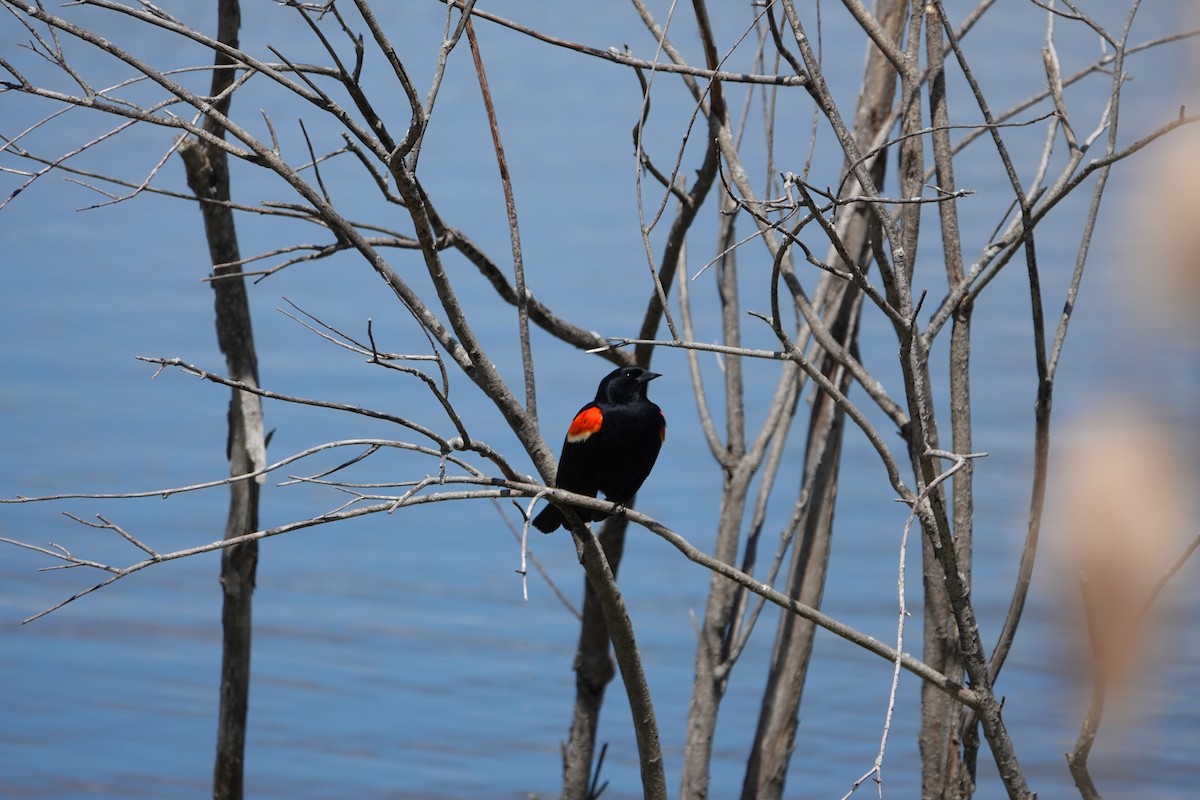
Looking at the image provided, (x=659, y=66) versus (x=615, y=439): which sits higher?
(x=659, y=66)

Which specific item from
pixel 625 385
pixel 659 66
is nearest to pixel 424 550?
pixel 625 385

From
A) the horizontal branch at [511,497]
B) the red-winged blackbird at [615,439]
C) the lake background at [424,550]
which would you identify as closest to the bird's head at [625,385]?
the red-winged blackbird at [615,439]

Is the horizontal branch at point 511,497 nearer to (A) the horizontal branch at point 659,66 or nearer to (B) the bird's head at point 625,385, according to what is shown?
(A) the horizontal branch at point 659,66

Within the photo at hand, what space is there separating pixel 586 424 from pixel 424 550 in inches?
165

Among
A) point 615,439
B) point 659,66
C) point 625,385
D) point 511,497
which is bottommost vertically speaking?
point 511,497

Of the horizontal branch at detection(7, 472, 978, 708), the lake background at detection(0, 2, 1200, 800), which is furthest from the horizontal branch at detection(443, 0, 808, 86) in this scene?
the lake background at detection(0, 2, 1200, 800)

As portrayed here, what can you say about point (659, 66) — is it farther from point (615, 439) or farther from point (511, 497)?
point (615, 439)

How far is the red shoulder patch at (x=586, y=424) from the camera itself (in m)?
3.81

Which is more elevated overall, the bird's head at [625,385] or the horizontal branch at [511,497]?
the bird's head at [625,385]

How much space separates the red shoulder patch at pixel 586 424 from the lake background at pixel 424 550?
1.29 ft

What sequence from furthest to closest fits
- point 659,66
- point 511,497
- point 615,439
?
point 615,439 < point 659,66 < point 511,497

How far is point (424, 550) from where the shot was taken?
7.82m

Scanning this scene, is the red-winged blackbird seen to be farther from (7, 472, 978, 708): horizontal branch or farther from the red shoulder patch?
(7, 472, 978, 708): horizontal branch

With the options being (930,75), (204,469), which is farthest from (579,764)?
(204,469)
